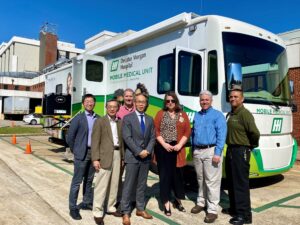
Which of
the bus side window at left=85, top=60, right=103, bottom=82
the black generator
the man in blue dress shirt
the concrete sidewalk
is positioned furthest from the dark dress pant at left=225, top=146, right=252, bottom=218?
the black generator

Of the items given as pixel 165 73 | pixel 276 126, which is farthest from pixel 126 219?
pixel 276 126

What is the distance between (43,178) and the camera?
23.9 ft

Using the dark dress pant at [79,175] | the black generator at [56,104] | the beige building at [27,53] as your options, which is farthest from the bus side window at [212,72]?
the beige building at [27,53]

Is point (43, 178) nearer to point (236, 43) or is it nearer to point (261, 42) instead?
point (236, 43)

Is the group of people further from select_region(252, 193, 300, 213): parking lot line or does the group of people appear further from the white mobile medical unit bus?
the white mobile medical unit bus

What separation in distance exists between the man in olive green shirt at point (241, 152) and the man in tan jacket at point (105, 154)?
1660 mm

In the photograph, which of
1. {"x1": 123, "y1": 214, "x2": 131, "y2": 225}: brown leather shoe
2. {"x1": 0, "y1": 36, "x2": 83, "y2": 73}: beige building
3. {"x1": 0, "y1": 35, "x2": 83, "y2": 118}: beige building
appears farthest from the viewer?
{"x1": 0, "y1": 36, "x2": 83, "y2": 73}: beige building

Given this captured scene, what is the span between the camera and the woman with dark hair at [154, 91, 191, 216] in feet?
15.7

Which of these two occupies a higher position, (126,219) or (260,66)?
(260,66)

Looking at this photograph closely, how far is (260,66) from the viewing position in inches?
243

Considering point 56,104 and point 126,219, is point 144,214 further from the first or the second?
point 56,104

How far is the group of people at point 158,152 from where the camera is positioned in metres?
4.50

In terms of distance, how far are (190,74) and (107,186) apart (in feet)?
8.62

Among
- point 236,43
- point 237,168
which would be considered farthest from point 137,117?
point 236,43
